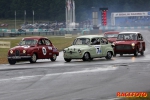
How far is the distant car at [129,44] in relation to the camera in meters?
32.2

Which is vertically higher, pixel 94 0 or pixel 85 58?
pixel 94 0

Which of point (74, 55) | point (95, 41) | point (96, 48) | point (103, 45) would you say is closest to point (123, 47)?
point (103, 45)

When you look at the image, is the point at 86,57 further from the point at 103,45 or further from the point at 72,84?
the point at 72,84

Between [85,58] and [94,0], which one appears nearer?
[85,58]

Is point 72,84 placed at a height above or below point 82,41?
below

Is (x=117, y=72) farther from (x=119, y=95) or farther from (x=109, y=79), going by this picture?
(x=119, y=95)

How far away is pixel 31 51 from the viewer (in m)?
26.9

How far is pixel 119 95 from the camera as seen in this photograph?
1179 centimetres

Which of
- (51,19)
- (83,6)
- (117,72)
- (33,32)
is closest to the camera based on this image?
(117,72)

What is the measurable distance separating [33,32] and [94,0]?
69896 mm

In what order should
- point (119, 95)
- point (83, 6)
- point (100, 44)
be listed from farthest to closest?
point (83, 6) → point (100, 44) → point (119, 95)

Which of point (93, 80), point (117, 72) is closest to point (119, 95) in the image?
point (93, 80)

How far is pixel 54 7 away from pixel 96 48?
11569cm

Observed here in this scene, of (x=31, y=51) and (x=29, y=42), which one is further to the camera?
(x=29, y=42)
